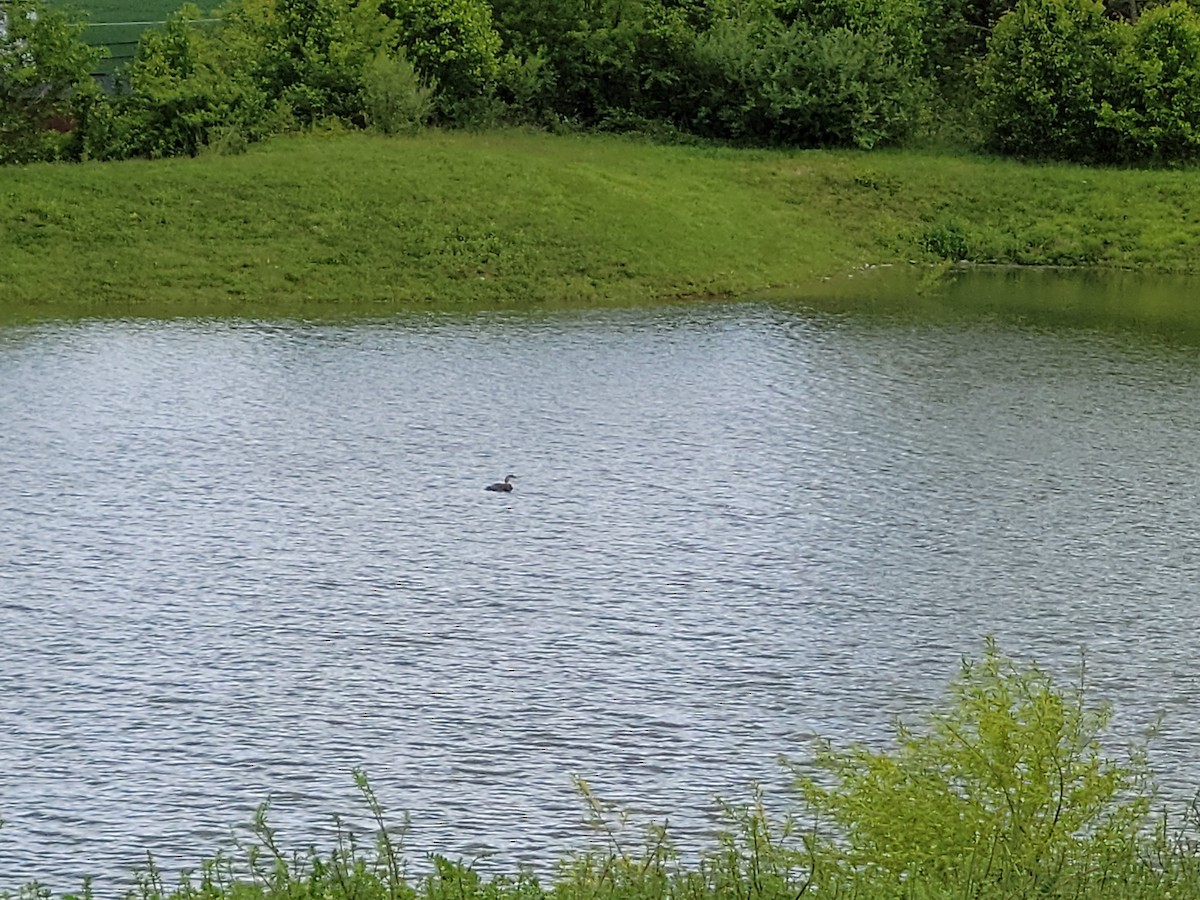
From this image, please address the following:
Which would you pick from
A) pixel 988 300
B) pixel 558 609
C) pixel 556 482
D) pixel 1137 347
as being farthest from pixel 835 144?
pixel 558 609

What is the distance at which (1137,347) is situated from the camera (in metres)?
29.0

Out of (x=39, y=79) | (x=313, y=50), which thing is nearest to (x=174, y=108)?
(x=39, y=79)

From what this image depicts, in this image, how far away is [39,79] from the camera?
3838 cm

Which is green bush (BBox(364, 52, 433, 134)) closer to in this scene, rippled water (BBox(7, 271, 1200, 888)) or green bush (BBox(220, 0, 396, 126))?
green bush (BBox(220, 0, 396, 126))

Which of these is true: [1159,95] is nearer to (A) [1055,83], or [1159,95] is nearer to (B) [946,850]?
(A) [1055,83]

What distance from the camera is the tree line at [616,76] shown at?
38.5 metres

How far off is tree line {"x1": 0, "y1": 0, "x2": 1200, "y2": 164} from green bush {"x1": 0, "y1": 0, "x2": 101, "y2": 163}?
0.14ft

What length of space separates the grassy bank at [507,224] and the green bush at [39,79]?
8.82 ft

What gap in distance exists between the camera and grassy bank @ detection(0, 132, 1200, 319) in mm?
32312

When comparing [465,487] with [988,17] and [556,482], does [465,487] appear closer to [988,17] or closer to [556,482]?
[556,482]

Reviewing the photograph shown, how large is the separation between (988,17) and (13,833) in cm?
4994

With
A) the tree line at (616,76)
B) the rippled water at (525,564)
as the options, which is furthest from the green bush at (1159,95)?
the rippled water at (525,564)

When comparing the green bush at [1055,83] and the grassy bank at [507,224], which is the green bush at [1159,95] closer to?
the green bush at [1055,83]

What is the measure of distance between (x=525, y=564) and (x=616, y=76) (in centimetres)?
3293
